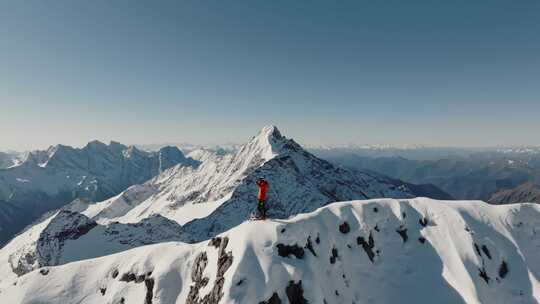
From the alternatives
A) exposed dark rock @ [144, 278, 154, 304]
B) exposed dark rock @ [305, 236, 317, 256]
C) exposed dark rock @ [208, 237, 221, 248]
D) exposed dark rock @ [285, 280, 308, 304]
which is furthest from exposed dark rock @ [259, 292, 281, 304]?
exposed dark rock @ [144, 278, 154, 304]

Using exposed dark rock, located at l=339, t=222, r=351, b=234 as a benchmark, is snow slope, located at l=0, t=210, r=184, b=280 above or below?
below

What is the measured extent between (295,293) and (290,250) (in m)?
5.74

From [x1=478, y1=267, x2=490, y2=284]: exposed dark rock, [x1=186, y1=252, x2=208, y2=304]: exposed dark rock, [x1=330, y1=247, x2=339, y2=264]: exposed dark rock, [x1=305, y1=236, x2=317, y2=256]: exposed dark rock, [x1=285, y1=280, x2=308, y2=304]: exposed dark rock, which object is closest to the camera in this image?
[x1=285, y1=280, x2=308, y2=304]: exposed dark rock

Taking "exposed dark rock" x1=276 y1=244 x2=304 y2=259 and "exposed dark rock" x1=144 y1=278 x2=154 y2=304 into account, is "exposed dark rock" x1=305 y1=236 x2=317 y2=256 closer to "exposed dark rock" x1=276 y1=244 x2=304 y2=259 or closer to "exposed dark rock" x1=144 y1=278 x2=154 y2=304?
"exposed dark rock" x1=276 y1=244 x2=304 y2=259

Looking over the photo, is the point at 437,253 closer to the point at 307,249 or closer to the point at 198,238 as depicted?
the point at 307,249

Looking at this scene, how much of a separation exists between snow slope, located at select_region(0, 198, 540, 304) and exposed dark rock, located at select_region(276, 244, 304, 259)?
0.41 feet

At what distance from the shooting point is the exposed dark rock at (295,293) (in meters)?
32.2

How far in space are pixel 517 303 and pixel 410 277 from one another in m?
12.6

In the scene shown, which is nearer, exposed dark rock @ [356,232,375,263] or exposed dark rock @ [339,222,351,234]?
exposed dark rock @ [356,232,375,263]

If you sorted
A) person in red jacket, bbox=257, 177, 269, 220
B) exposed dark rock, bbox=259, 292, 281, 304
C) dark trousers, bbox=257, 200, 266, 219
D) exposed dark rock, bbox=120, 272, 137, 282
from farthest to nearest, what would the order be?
exposed dark rock, bbox=120, 272, 137, 282 → dark trousers, bbox=257, 200, 266, 219 → person in red jacket, bbox=257, 177, 269, 220 → exposed dark rock, bbox=259, 292, 281, 304

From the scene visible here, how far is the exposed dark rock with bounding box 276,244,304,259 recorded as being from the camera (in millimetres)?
36875

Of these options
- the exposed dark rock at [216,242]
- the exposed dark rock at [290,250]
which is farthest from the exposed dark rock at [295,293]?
the exposed dark rock at [216,242]

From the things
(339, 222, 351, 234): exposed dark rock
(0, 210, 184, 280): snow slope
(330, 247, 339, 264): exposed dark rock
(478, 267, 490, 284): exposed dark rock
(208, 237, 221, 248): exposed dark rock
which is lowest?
(0, 210, 184, 280): snow slope

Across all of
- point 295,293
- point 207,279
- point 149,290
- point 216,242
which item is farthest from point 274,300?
point 149,290
